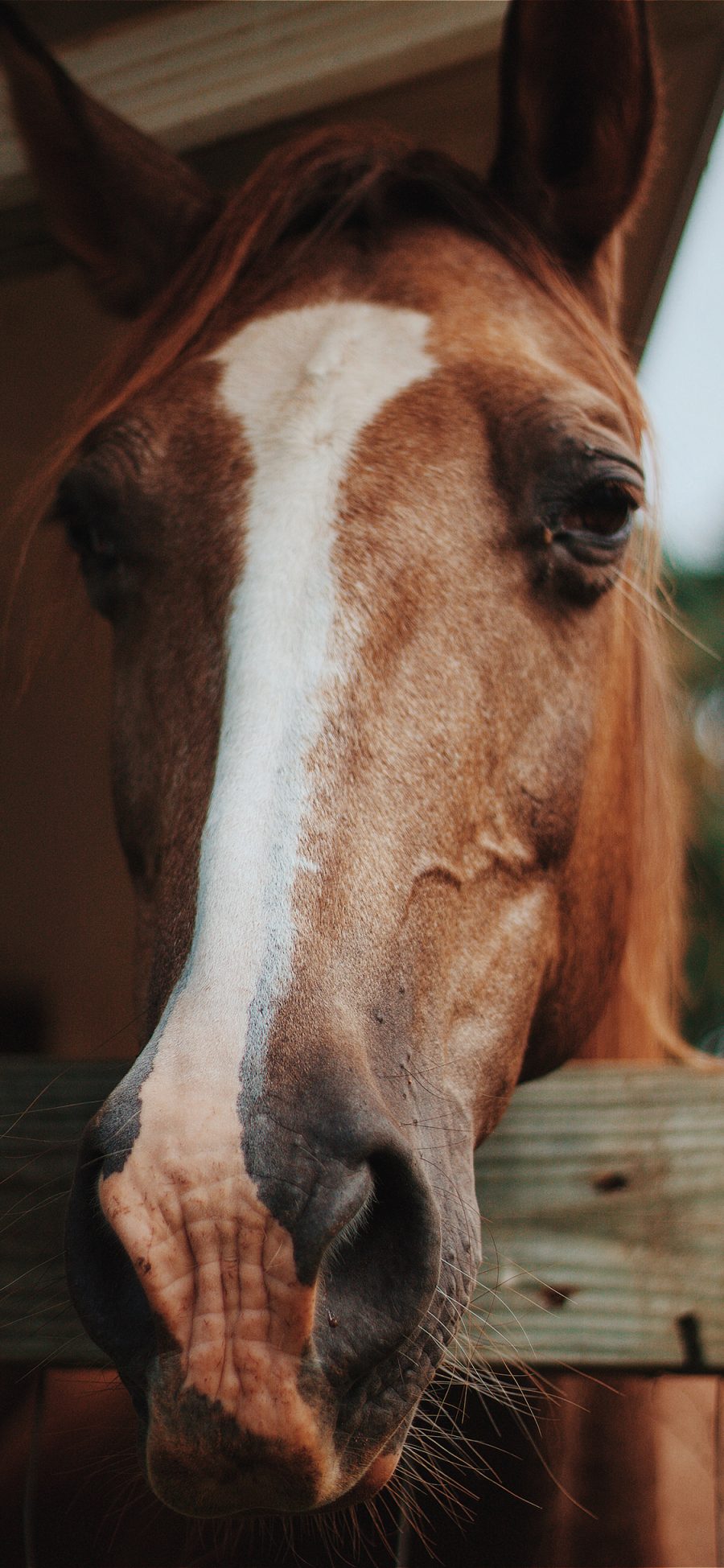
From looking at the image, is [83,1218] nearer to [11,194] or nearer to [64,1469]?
[64,1469]

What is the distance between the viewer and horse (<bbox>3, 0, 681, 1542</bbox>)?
0.83 metres

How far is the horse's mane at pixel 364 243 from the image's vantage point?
1724 millimetres

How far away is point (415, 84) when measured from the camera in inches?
107

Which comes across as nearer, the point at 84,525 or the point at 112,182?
the point at 84,525

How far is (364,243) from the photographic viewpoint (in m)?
1.73

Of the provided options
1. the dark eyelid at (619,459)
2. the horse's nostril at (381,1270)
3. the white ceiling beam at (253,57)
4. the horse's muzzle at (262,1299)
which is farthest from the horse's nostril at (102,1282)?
the white ceiling beam at (253,57)

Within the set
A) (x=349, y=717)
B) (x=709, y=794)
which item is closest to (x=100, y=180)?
(x=349, y=717)

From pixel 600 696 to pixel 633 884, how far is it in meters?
0.48

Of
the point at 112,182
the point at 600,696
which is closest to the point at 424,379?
the point at 600,696

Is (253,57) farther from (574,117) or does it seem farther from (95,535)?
(95,535)

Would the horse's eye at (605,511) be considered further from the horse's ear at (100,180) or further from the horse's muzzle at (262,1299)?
the horse's ear at (100,180)

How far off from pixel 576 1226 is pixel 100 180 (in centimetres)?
203

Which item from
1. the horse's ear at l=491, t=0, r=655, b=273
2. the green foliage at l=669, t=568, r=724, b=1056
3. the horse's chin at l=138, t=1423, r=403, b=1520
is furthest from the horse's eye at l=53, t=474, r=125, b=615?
the green foliage at l=669, t=568, r=724, b=1056

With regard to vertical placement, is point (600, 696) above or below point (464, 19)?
below
